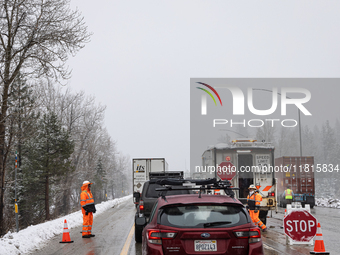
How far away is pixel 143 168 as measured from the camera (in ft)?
95.0

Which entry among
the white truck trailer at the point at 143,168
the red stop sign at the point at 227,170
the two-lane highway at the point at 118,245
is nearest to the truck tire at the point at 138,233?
the two-lane highway at the point at 118,245

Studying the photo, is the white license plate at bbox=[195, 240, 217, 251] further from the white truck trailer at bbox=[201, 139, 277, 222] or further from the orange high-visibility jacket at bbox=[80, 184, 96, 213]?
the white truck trailer at bbox=[201, 139, 277, 222]

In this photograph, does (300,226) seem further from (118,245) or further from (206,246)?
(206,246)

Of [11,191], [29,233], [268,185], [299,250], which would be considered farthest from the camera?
[11,191]

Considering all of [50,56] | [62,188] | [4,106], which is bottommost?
[62,188]

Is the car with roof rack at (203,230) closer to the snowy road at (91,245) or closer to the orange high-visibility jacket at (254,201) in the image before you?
the snowy road at (91,245)

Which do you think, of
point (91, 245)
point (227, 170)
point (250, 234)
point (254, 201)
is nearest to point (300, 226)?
point (254, 201)

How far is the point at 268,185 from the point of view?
17.4 metres

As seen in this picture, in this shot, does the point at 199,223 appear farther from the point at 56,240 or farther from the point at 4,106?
the point at 4,106

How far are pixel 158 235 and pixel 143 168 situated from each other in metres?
24.0

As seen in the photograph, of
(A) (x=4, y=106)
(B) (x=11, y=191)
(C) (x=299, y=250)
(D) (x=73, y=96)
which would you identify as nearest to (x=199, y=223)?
(C) (x=299, y=250)

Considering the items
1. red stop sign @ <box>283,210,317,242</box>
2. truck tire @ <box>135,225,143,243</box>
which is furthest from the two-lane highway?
red stop sign @ <box>283,210,317,242</box>

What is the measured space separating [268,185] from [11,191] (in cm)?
2562

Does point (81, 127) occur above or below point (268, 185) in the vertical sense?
above
